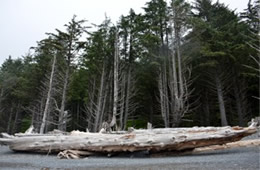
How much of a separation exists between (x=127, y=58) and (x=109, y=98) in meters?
4.19

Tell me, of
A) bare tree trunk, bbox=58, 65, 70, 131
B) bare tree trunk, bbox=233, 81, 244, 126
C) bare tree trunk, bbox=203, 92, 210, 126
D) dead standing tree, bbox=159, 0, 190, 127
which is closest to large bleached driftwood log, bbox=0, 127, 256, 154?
bare tree trunk, bbox=58, 65, 70, 131

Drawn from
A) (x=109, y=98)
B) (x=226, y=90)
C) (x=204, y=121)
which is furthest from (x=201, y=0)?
(x=109, y=98)

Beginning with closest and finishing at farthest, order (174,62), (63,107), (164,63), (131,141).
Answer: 1. (131,141)
2. (63,107)
3. (174,62)
4. (164,63)

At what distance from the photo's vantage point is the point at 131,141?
6.20m

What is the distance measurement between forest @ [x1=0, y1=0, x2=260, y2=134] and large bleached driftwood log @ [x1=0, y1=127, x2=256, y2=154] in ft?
14.9

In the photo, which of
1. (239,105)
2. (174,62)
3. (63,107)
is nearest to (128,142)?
(63,107)

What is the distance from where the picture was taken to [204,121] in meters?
17.3

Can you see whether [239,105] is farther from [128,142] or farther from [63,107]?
[63,107]

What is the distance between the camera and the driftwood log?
18.7 ft

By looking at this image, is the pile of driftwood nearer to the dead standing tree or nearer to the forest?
the forest

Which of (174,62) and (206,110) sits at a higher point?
(174,62)

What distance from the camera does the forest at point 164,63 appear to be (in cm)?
1378

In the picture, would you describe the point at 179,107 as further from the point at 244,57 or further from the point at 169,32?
the point at 244,57

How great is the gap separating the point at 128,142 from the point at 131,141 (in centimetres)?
11
